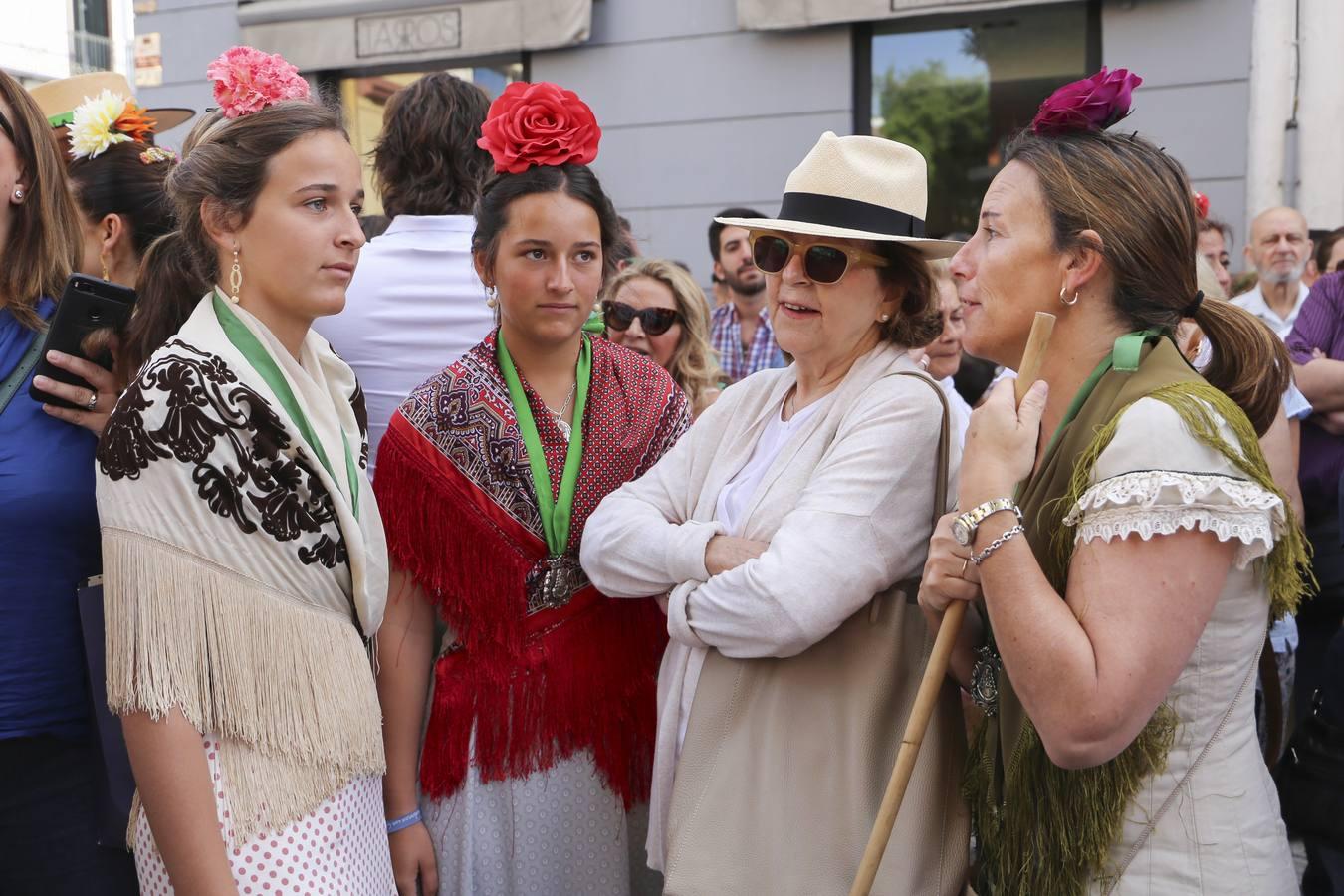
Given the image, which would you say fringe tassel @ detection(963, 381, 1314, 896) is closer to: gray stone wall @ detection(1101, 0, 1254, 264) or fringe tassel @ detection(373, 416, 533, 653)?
fringe tassel @ detection(373, 416, 533, 653)

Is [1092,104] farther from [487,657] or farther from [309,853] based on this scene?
[309,853]

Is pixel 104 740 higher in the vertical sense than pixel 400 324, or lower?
lower

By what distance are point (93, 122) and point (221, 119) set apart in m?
0.57

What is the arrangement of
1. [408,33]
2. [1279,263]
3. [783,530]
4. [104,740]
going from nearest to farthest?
[783,530]
[104,740]
[1279,263]
[408,33]

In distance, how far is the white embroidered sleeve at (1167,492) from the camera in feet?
5.77

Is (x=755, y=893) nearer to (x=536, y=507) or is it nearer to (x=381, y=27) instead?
(x=536, y=507)

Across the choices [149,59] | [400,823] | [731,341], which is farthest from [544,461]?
[149,59]

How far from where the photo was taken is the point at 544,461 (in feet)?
8.21

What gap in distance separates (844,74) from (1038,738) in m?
6.56

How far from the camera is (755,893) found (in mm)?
2057

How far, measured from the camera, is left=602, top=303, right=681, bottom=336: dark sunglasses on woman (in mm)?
4602

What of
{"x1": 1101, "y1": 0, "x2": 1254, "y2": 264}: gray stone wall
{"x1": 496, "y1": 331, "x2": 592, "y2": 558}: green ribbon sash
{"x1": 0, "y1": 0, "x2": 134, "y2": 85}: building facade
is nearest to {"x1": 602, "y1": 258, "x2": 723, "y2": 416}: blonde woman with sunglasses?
{"x1": 496, "y1": 331, "x2": 592, "y2": 558}: green ribbon sash

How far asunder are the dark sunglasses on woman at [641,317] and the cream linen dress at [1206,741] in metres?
2.87

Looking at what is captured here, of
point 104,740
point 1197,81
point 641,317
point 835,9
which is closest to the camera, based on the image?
point 104,740
